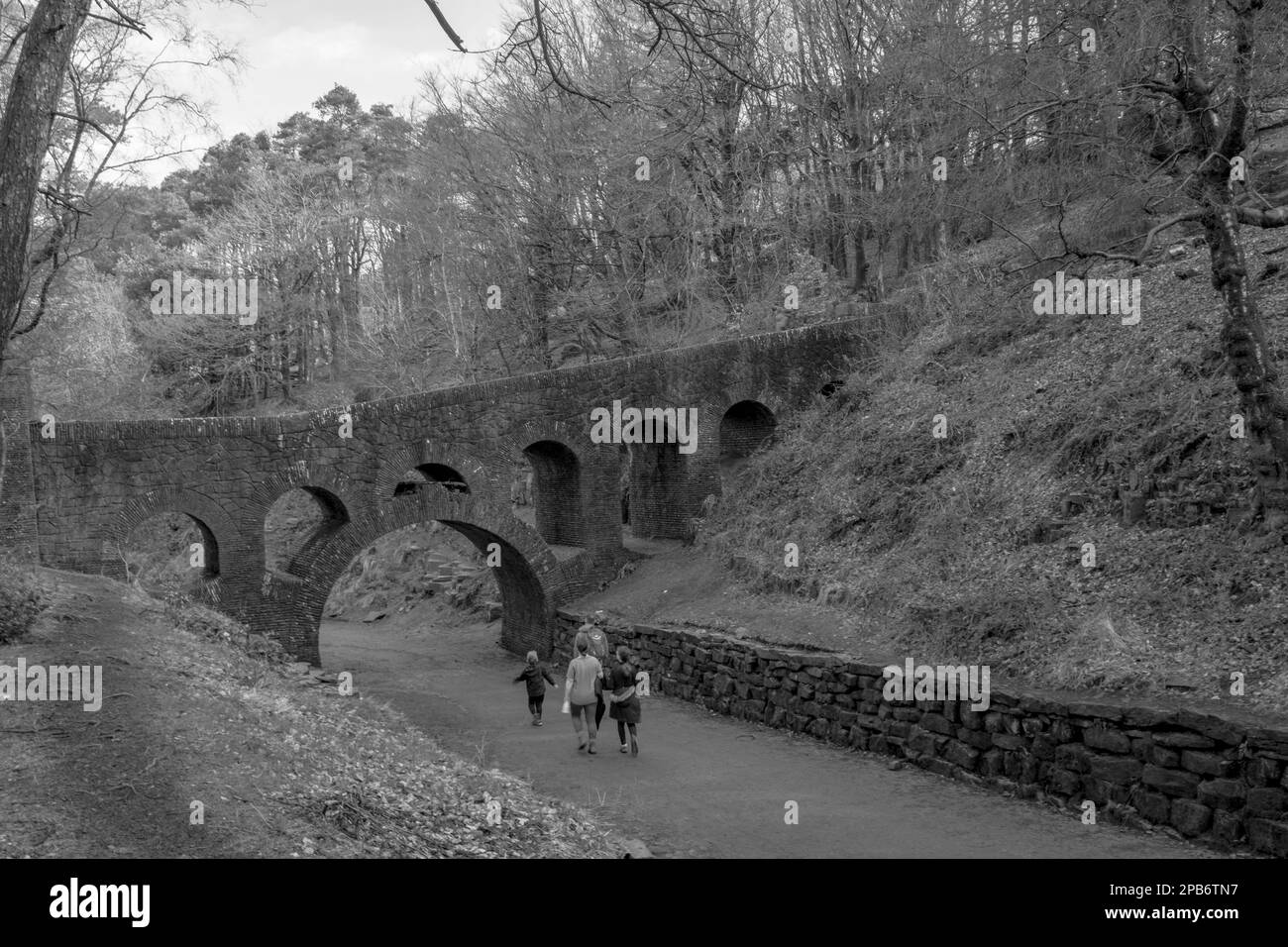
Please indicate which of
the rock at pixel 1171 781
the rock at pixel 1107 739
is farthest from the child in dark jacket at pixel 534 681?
the rock at pixel 1171 781

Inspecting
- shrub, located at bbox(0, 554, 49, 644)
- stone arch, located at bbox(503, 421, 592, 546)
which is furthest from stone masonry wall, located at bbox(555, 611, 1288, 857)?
shrub, located at bbox(0, 554, 49, 644)

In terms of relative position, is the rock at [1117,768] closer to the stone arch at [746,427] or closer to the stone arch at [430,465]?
the stone arch at [430,465]

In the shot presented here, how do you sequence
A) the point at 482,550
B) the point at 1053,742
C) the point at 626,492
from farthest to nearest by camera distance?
1. the point at 626,492
2. the point at 482,550
3. the point at 1053,742

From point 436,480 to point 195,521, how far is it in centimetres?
493

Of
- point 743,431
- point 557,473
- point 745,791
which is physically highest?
point 743,431

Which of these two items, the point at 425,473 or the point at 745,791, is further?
the point at 425,473

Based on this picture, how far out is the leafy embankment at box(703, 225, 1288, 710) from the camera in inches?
424

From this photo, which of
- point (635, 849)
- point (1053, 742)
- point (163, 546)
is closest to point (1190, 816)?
point (1053, 742)

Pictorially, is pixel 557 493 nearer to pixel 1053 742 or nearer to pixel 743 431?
pixel 743 431

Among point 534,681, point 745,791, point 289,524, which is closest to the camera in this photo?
point 745,791

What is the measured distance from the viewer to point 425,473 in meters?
21.2

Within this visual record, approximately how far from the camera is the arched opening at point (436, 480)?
19.9 m

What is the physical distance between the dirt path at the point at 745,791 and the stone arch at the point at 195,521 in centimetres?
323

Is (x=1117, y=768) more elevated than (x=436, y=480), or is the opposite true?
(x=436, y=480)
